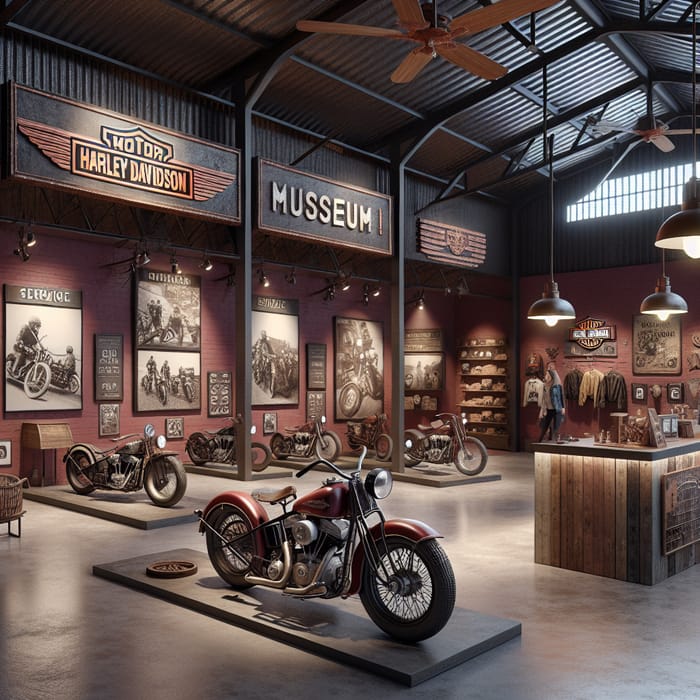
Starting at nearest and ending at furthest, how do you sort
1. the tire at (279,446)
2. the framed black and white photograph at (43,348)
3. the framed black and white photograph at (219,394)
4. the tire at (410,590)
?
the tire at (410,590)
the framed black and white photograph at (43,348)
the framed black and white photograph at (219,394)
the tire at (279,446)

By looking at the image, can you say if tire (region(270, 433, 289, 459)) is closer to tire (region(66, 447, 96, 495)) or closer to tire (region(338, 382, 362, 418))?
tire (region(338, 382, 362, 418))

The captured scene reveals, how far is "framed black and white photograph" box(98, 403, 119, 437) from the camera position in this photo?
38.3ft

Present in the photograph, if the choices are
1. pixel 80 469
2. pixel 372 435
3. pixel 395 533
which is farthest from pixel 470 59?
pixel 372 435

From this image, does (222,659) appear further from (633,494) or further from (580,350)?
(580,350)

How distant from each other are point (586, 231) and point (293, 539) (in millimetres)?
12750

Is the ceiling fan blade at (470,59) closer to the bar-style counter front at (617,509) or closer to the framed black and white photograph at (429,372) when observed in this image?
the bar-style counter front at (617,509)

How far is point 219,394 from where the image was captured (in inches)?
531

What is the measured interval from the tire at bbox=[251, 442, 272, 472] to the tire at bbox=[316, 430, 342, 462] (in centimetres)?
106

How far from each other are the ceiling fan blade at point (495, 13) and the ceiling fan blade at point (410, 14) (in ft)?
0.87

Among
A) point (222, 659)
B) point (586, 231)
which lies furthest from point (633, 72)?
point (222, 659)

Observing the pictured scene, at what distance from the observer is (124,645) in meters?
4.50

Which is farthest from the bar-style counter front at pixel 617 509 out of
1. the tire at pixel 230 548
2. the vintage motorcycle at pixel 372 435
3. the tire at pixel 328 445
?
the vintage motorcycle at pixel 372 435

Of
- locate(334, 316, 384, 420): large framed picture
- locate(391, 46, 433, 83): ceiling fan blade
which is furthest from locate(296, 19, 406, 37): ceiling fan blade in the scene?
locate(334, 316, 384, 420): large framed picture

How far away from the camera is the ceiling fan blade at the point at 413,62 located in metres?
6.12
